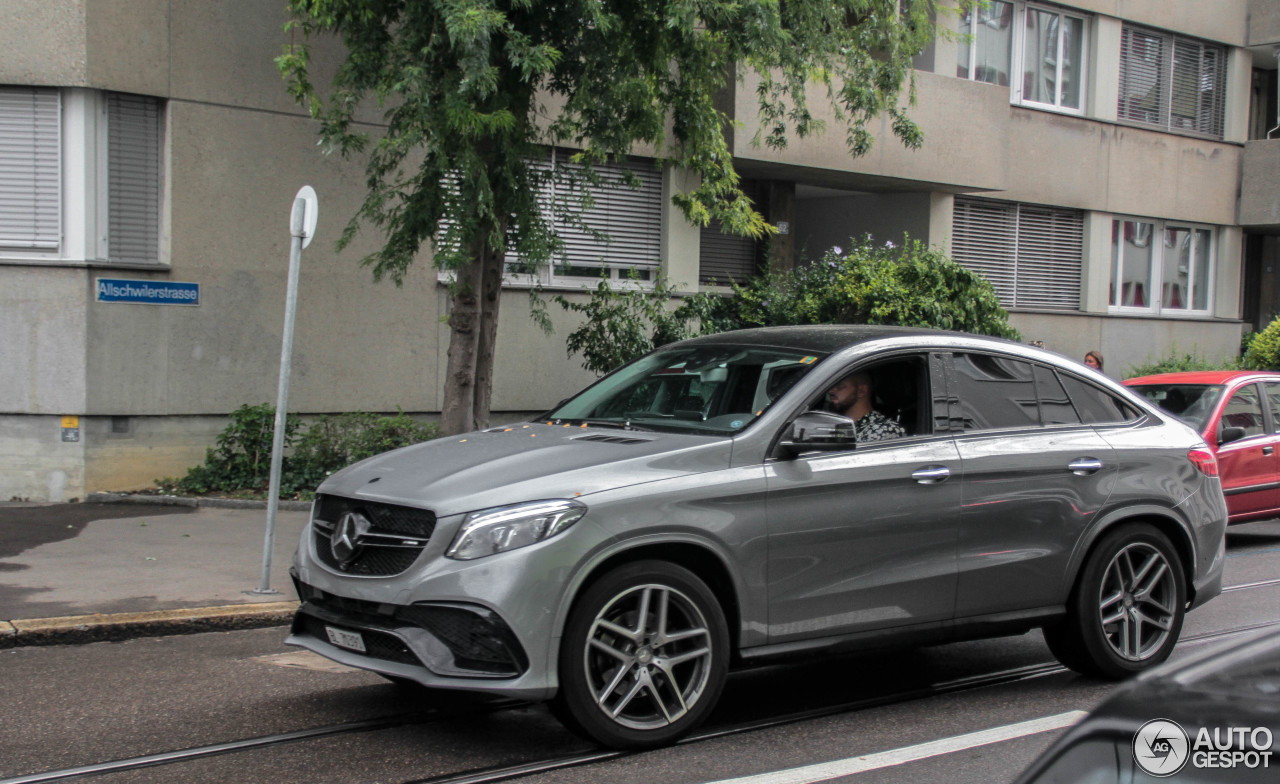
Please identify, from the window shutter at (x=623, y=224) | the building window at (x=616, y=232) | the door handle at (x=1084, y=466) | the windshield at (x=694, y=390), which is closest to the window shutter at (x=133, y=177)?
the building window at (x=616, y=232)

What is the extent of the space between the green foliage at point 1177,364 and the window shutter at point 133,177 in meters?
15.3

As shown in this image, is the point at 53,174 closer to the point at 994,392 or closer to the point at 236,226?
the point at 236,226

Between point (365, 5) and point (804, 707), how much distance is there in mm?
7042

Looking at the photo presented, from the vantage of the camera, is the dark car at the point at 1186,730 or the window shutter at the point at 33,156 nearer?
the dark car at the point at 1186,730

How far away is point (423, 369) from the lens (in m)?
13.7

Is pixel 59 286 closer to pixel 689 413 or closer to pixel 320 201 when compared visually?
pixel 320 201

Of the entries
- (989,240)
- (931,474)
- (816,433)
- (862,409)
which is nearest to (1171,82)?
(989,240)

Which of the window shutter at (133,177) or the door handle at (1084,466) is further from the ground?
the window shutter at (133,177)

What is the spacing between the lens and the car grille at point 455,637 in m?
4.57

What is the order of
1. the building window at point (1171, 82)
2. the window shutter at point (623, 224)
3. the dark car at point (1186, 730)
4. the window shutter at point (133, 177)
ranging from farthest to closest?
the building window at point (1171, 82) → the window shutter at point (623, 224) → the window shutter at point (133, 177) → the dark car at point (1186, 730)

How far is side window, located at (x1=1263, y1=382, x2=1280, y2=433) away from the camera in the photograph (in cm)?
1123

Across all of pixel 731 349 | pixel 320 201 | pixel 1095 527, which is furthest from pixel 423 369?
pixel 1095 527

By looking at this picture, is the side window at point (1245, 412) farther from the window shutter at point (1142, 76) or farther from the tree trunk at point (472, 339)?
the window shutter at point (1142, 76)

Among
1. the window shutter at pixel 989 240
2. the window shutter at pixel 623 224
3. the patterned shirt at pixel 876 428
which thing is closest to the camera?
the patterned shirt at pixel 876 428
